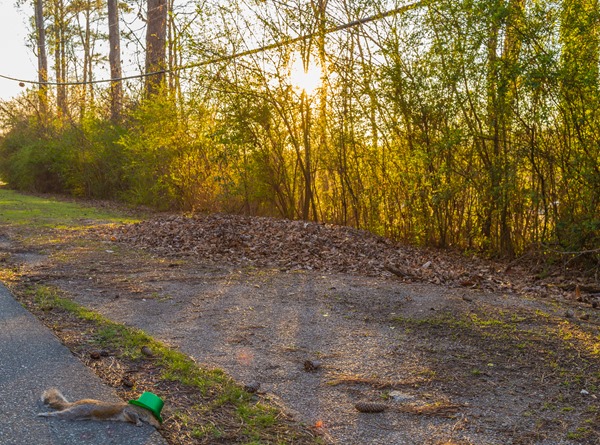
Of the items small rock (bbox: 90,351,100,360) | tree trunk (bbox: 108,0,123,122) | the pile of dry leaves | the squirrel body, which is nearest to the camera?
the squirrel body

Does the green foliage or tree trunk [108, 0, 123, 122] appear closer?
the green foliage

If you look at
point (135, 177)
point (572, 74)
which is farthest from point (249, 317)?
point (135, 177)

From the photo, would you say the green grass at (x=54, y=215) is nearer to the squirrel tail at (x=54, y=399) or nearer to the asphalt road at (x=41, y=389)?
the asphalt road at (x=41, y=389)

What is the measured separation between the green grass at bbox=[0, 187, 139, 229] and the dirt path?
5509 millimetres

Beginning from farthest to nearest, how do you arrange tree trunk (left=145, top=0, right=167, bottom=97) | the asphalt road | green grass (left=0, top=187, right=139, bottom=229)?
tree trunk (left=145, top=0, right=167, bottom=97) < green grass (left=0, top=187, right=139, bottom=229) < the asphalt road

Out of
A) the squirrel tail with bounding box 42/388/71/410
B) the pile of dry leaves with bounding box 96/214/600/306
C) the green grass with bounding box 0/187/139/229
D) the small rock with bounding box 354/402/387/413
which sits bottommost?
the small rock with bounding box 354/402/387/413

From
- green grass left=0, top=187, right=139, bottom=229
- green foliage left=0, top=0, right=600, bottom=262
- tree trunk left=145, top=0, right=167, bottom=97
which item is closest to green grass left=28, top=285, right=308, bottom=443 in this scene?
green foliage left=0, top=0, right=600, bottom=262

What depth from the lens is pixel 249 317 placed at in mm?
5410

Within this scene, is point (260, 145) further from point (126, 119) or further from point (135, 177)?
point (126, 119)

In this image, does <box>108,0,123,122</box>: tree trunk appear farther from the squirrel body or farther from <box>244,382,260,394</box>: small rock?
the squirrel body

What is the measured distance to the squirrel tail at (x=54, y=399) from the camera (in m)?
3.09

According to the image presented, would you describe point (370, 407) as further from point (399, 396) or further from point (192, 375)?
point (192, 375)

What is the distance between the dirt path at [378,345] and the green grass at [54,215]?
217 inches

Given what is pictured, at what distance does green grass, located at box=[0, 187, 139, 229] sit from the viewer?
41.5 ft
